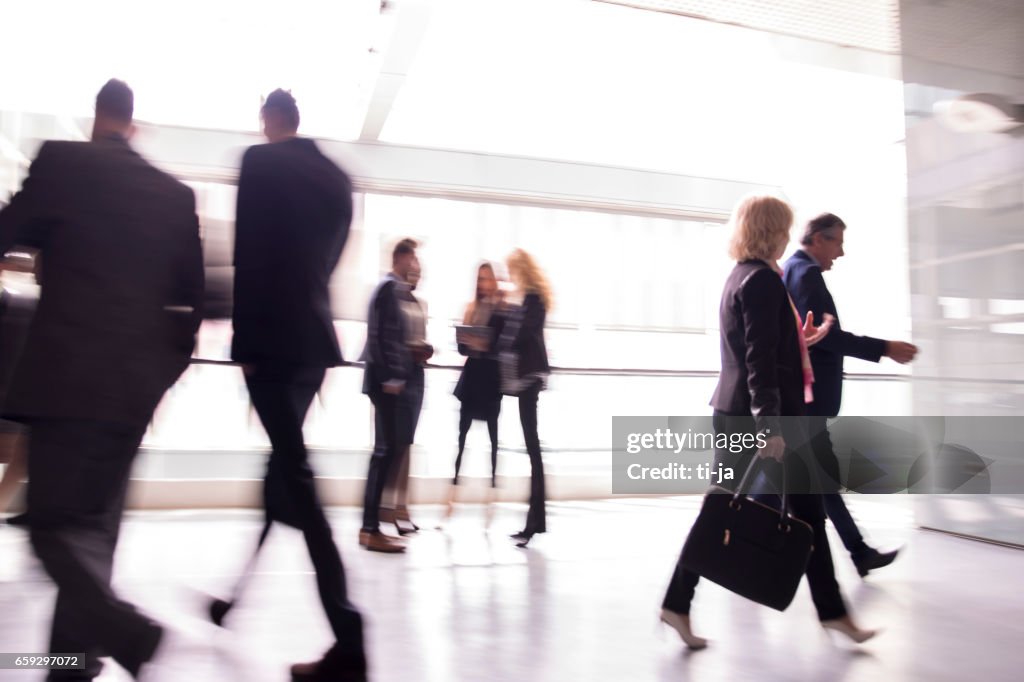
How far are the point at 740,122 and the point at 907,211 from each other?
261cm

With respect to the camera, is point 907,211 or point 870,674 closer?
point 870,674

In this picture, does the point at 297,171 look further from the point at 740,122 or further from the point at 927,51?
the point at 740,122

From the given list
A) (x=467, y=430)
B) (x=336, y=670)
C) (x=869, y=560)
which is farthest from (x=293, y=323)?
(x=869, y=560)

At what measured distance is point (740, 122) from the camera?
7.14 meters

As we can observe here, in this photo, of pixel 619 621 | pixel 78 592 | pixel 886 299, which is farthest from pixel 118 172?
pixel 886 299

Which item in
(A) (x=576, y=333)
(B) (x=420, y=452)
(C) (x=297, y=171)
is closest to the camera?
(C) (x=297, y=171)

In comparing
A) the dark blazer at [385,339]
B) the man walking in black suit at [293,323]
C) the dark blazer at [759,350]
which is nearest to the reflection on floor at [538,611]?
the man walking in black suit at [293,323]

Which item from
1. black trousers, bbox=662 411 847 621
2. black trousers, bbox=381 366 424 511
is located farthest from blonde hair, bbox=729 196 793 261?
black trousers, bbox=381 366 424 511

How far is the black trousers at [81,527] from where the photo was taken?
1.59m

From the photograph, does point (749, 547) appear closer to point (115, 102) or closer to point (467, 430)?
point (115, 102)

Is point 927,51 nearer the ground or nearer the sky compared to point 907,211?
nearer the sky

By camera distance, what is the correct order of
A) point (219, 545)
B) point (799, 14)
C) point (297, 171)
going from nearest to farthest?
point (297, 171) → point (219, 545) → point (799, 14)

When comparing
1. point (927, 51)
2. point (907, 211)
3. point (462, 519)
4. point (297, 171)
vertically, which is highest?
point (927, 51)

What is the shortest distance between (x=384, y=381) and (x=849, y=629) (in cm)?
234
